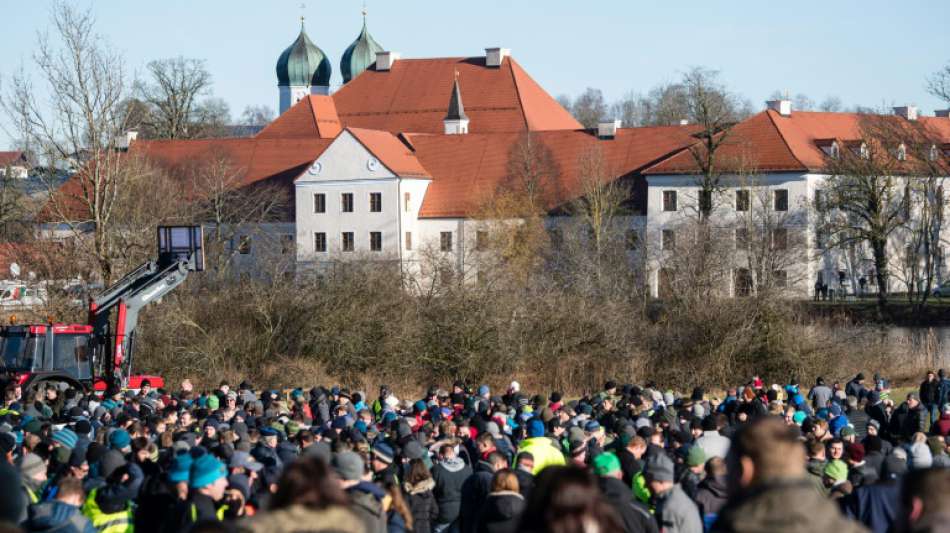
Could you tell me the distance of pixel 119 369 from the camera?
2806cm

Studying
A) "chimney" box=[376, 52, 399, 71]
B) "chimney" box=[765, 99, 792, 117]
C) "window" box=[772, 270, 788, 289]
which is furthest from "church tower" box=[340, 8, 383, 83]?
"window" box=[772, 270, 788, 289]

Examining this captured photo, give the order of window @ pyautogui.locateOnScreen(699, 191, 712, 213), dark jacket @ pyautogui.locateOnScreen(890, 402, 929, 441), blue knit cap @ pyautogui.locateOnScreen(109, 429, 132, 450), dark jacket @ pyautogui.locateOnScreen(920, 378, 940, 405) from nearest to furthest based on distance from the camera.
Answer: blue knit cap @ pyautogui.locateOnScreen(109, 429, 132, 450) → dark jacket @ pyautogui.locateOnScreen(890, 402, 929, 441) → dark jacket @ pyautogui.locateOnScreen(920, 378, 940, 405) → window @ pyautogui.locateOnScreen(699, 191, 712, 213)

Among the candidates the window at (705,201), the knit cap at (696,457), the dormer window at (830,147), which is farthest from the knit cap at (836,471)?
the dormer window at (830,147)

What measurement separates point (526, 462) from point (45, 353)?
17038 millimetres

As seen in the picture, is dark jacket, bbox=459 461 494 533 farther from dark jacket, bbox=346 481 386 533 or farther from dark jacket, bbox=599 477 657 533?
dark jacket, bbox=346 481 386 533

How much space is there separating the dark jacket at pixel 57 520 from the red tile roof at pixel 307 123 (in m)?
75.0

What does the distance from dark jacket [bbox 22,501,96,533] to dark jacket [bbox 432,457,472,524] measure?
11.9 feet

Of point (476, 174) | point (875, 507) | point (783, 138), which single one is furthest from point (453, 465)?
point (476, 174)

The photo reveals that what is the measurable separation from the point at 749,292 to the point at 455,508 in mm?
27133

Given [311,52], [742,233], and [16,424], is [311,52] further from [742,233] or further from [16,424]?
[16,424]

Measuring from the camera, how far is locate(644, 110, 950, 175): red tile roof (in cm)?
6462

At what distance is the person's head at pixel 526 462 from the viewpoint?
437 inches

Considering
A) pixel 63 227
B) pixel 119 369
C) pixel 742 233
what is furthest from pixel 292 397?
pixel 63 227

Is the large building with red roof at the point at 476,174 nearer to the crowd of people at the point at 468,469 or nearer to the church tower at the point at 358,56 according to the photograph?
the church tower at the point at 358,56
